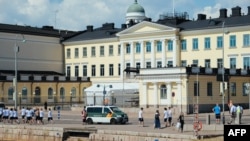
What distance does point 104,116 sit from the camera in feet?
147

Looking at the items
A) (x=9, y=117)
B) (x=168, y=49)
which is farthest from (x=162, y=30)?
(x=9, y=117)

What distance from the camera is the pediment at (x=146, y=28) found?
92.1 meters

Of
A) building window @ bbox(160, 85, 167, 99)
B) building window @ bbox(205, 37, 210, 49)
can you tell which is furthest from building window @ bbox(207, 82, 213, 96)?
building window @ bbox(205, 37, 210, 49)

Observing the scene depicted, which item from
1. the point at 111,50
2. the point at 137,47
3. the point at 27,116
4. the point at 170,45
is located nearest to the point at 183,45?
the point at 170,45

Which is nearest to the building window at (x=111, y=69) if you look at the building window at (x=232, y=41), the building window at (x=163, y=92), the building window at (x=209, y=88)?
the building window at (x=232, y=41)

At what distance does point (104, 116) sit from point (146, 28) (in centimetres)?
5162

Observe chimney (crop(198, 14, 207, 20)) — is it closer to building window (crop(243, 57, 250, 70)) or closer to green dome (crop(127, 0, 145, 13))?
building window (crop(243, 57, 250, 70))

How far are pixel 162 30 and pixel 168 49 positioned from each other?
3.80m

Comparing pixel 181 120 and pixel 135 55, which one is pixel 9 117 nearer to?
pixel 181 120

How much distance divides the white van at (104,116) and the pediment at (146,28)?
48134mm

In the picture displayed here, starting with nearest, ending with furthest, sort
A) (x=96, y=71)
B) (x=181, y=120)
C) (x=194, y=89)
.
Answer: (x=181, y=120) → (x=194, y=89) → (x=96, y=71)

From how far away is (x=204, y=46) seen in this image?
88.8 meters

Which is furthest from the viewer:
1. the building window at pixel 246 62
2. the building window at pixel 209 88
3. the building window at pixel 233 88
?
the building window at pixel 246 62

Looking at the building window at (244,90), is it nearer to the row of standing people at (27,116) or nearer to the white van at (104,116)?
the white van at (104,116)
